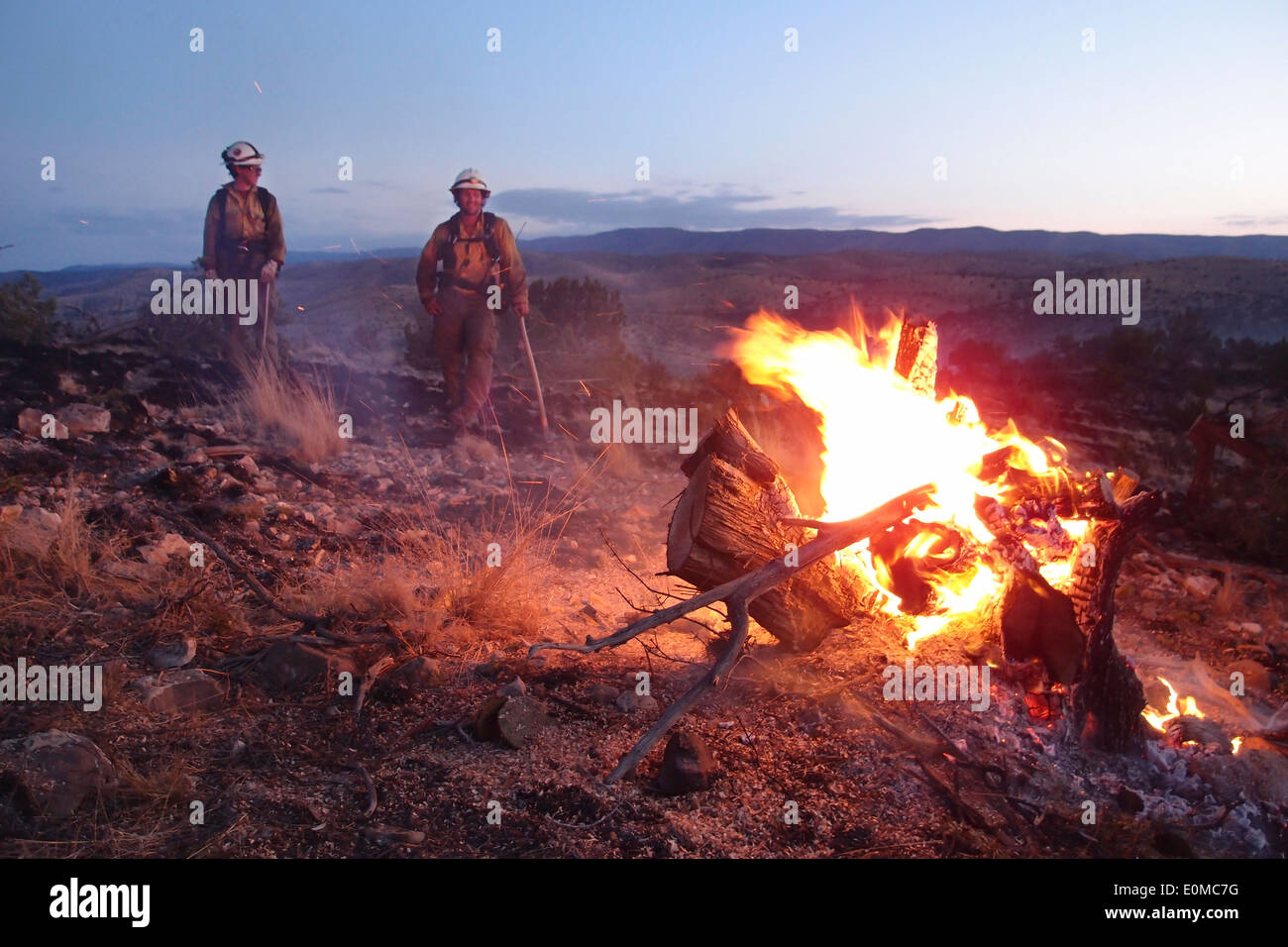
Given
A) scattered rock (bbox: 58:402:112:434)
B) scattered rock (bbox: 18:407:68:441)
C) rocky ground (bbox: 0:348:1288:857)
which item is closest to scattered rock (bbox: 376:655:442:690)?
rocky ground (bbox: 0:348:1288:857)

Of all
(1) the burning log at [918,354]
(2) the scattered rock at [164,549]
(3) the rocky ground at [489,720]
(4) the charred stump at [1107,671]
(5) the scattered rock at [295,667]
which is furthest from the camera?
(2) the scattered rock at [164,549]

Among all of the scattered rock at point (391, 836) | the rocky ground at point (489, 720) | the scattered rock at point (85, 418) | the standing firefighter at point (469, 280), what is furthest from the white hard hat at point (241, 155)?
the scattered rock at point (391, 836)

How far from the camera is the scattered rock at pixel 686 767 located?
2.86 meters

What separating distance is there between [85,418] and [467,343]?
11.9 feet

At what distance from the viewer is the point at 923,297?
28.6 metres

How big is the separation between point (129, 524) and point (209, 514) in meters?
0.47

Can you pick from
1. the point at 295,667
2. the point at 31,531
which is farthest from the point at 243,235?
the point at 295,667

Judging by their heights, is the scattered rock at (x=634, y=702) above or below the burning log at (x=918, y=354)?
below

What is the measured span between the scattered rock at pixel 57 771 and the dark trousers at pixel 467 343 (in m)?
6.20

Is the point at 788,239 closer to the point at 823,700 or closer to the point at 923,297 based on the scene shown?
the point at 923,297

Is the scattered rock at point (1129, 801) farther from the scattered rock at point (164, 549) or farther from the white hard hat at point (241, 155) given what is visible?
the white hard hat at point (241, 155)

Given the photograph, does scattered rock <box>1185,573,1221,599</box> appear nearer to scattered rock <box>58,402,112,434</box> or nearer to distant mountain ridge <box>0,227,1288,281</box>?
scattered rock <box>58,402,112,434</box>

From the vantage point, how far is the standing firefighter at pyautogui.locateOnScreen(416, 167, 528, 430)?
8430mm
